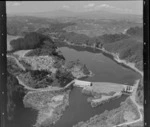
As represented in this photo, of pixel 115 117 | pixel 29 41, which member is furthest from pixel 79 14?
pixel 115 117

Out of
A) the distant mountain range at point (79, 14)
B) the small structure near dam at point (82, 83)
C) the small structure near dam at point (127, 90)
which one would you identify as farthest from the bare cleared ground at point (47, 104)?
the distant mountain range at point (79, 14)

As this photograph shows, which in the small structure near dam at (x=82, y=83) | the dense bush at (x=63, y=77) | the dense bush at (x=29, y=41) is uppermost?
the dense bush at (x=29, y=41)

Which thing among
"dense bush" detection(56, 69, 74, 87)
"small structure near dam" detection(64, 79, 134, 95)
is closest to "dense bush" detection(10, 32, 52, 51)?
"dense bush" detection(56, 69, 74, 87)

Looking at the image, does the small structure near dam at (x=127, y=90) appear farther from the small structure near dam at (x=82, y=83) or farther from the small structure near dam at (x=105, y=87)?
the small structure near dam at (x=82, y=83)

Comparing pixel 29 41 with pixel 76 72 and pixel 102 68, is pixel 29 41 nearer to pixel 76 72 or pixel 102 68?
pixel 76 72

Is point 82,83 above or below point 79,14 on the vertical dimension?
below

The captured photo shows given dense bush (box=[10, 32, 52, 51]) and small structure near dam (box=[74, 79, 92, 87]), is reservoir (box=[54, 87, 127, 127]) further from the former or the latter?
dense bush (box=[10, 32, 52, 51])

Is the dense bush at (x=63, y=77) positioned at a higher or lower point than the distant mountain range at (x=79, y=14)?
lower

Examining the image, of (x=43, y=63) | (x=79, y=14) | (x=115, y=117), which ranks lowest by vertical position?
(x=115, y=117)
